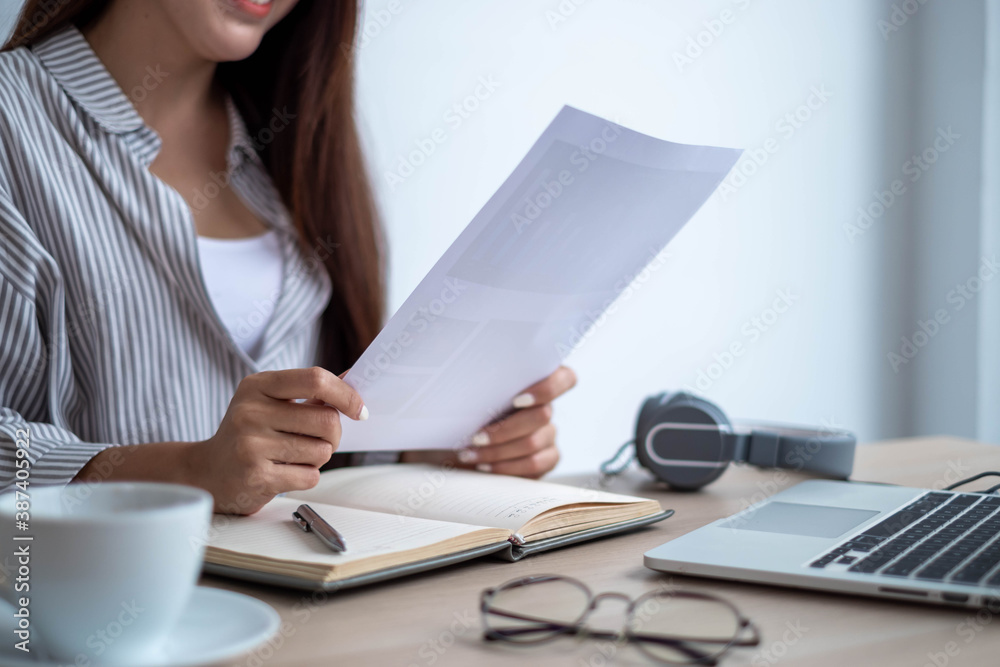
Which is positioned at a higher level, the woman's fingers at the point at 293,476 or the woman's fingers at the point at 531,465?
the woman's fingers at the point at 293,476

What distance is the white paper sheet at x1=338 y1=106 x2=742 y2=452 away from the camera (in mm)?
653

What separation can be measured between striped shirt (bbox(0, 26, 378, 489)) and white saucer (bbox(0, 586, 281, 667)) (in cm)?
63

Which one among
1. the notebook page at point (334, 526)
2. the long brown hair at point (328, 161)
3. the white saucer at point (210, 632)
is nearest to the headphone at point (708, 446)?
the notebook page at point (334, 526)

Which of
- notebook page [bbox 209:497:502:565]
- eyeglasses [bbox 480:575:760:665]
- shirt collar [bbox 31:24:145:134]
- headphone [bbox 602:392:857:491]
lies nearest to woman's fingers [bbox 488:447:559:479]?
headphone [bbox 602:392:857:491]

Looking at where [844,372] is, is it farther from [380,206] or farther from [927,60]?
[380,206]

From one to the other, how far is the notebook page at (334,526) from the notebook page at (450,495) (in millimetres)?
50

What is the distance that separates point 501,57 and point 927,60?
1539mm

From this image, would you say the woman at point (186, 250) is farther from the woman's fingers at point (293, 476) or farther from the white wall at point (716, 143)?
the white wall at point (716, 143)

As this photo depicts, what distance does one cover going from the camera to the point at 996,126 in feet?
8.38

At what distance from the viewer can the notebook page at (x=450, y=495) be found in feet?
2.39

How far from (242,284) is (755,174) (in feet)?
6.92

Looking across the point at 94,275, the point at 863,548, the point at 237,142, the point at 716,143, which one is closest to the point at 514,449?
the point at 863,548

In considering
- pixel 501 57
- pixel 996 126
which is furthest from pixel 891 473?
pixel 996 126

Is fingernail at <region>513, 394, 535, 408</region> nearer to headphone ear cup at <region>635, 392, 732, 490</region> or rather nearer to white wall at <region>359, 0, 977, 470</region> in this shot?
headphone ear cup at <region>635, 392, 732, 490</region>
